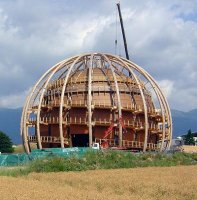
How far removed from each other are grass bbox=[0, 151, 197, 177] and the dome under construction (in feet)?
48.3

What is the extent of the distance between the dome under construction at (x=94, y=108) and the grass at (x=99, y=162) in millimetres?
14717

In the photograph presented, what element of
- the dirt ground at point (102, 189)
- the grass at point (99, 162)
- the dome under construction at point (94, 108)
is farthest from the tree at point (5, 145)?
the dirt ground at point (102, 189)

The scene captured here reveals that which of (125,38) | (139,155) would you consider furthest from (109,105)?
(125,38)

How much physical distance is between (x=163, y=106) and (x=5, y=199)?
181 ft

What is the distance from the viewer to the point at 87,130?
231 ft

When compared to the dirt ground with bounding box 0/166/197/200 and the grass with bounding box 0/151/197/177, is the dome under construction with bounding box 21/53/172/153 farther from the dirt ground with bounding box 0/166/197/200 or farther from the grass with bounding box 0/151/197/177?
the dirt ground with bounding box 0/166/197/200

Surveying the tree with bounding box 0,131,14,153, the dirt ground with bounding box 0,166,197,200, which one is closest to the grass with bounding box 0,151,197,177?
the dirt ground with bounding box 0,166,197,200

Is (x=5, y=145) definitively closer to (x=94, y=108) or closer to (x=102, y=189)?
(x=94, y=108)

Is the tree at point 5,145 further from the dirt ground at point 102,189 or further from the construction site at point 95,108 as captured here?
the dirt ground at point 102,189

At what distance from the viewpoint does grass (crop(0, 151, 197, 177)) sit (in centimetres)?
4059

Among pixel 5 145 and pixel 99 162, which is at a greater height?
pixel 5 145

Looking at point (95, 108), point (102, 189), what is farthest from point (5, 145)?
point (102, 189)

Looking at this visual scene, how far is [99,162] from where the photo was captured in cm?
4600

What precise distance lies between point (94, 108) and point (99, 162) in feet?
79.7
